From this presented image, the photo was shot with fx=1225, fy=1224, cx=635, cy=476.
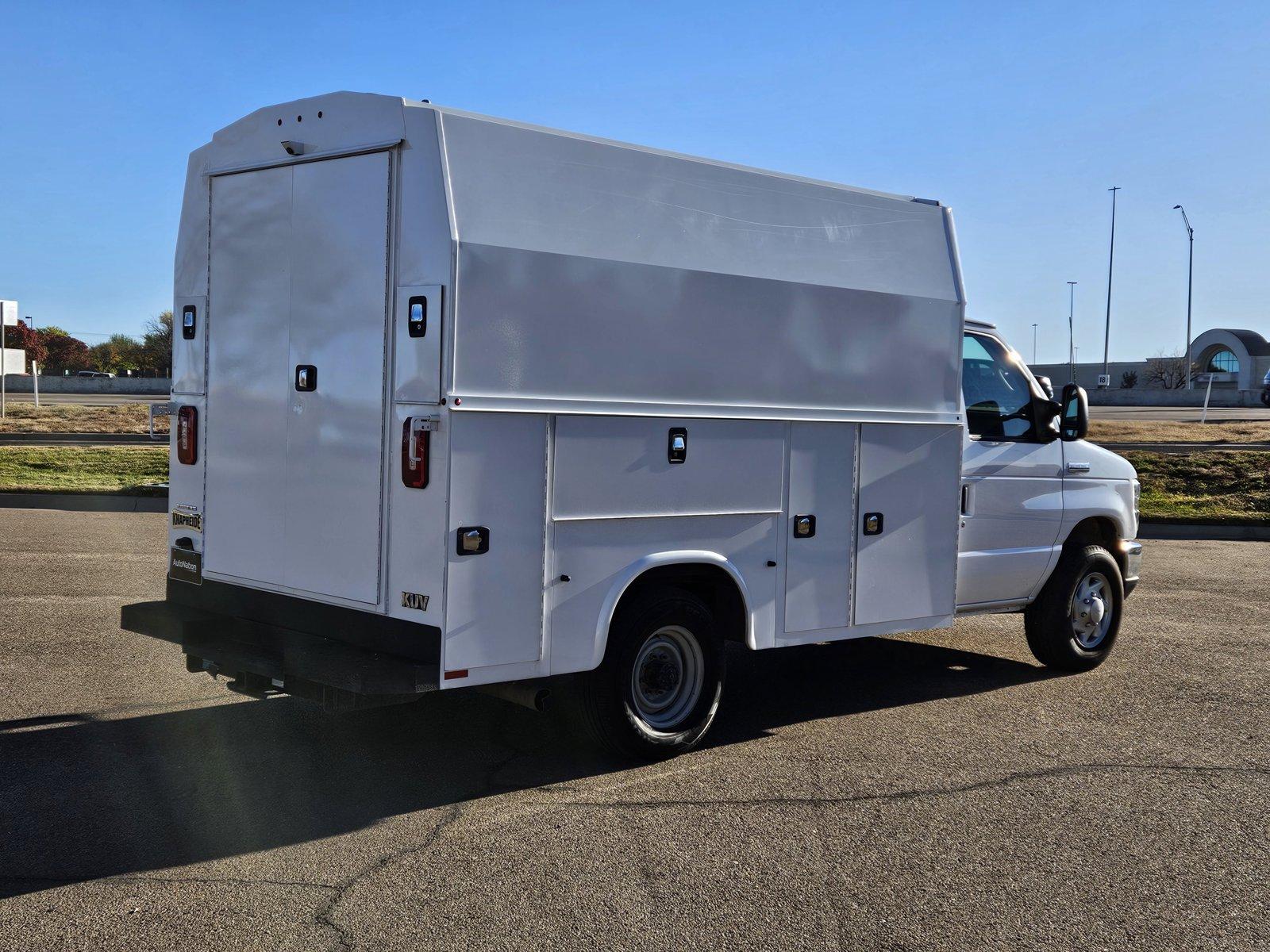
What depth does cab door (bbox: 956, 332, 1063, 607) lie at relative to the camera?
7656mm

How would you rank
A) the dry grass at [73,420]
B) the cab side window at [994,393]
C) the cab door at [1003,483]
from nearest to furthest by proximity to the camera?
the cab door at [1003,483] → the cab side window at [994,393] → the dry grass at [73,420]

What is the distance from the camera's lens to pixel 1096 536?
8.70 metres

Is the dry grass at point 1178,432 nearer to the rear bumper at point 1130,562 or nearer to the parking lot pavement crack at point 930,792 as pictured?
the rear bumper at point 1130,562

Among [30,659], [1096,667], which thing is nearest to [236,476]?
[30,659]

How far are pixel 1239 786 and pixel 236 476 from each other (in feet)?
17.0

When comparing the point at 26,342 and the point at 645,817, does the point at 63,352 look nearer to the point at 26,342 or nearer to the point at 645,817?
the point at 26,342

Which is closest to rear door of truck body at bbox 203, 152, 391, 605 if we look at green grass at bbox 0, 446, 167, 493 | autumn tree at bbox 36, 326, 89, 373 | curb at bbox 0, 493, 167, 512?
curb at bbox 0, 493, 167, 512

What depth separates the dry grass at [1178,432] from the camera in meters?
28.5

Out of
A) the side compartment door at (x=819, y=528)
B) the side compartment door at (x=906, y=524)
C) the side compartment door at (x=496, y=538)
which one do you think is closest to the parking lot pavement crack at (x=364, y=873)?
the side compartment door at (x=496, y=538)

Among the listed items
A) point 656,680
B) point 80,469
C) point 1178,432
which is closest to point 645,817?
point 656,680

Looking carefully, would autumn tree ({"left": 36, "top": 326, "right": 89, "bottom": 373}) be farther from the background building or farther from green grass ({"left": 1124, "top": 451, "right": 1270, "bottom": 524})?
green grass ({"left": 1124, "top": 451, "right": 1270, "bottom": 524})

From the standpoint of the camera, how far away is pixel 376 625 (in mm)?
5406

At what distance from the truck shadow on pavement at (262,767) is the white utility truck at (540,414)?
46cm

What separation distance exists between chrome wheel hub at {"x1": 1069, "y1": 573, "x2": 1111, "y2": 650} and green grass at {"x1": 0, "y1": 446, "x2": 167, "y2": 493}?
13351 millimetres
